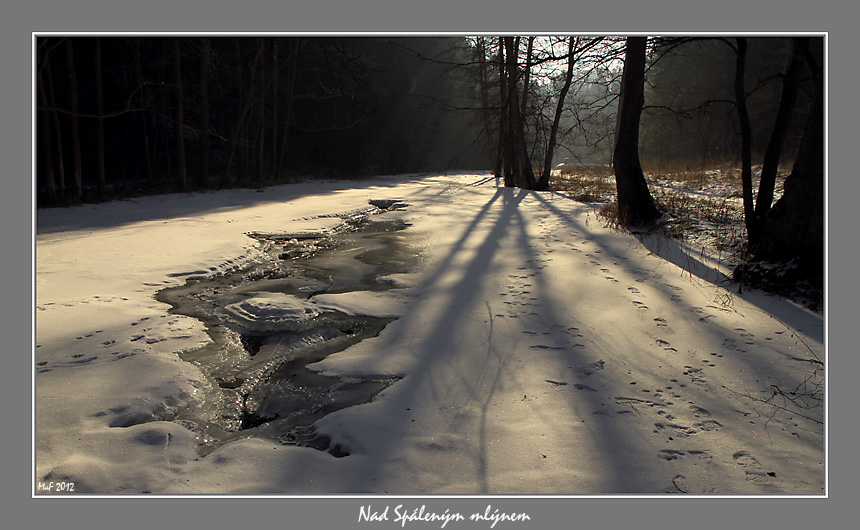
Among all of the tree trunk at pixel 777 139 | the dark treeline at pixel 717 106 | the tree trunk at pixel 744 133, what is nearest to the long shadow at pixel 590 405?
the tree trunk at pixel 777 139

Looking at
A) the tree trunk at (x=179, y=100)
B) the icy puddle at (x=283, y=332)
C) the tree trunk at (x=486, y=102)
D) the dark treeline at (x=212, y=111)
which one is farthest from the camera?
the tree trunk at (x=179, y=100)

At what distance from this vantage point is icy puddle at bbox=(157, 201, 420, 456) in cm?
258

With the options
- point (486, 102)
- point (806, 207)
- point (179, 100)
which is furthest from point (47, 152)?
point (486, 102)

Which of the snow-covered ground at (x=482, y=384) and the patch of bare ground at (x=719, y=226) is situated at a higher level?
the patch of bare ground at (x=719, y=226)

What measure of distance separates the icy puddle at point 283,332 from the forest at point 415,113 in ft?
7.22

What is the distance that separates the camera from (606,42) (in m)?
7.51

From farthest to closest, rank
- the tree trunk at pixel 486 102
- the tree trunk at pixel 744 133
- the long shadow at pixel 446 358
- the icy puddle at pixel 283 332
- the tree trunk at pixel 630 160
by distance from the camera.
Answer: the tree trunk at pixel 486 102
the tree trunk at pixel 630 160
the tree trunk at pixel 744 133
the icy puddle at pixel 283 332
the long shadow at pixel 446 358

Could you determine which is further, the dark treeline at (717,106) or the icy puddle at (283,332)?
the dark treeline at (717,106)

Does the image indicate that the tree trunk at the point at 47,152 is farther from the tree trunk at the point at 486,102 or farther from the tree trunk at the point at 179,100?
the tree trunk at the point at 486,102

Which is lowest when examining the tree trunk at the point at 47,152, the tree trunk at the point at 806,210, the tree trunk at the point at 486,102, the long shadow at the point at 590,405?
the long shadow at the point at 590,405

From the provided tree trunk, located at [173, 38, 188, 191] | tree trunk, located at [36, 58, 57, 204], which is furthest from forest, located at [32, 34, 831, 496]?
tree trunk, located at [173, 38, 188, 191]

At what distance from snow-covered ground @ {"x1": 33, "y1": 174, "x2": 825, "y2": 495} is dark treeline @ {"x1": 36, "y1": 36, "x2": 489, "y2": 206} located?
2.81 meters

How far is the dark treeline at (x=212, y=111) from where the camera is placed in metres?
11.6

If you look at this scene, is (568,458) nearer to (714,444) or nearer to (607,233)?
(714,444)
